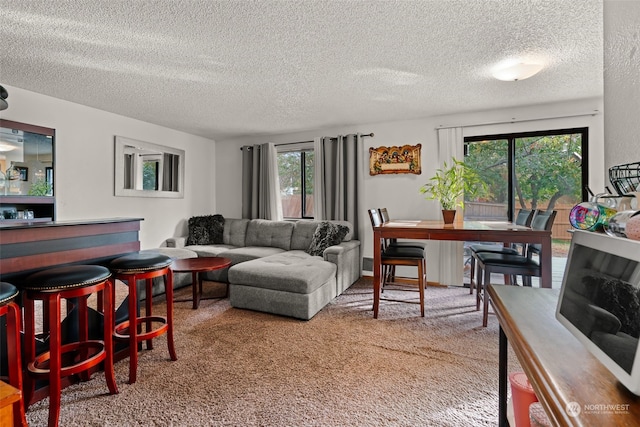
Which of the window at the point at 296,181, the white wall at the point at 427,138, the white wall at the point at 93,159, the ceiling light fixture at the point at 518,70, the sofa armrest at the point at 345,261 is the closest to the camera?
the ceiling light fixture at the point at 518,70

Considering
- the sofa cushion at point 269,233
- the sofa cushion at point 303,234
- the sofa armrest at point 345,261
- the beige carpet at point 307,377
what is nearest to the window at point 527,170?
the sofa armrest at point 345,261

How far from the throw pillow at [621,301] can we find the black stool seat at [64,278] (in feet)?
6.41

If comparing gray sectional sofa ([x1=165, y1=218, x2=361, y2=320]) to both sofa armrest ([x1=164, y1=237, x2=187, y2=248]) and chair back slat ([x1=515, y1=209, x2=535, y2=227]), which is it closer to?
sofa armrest ([x1=164, y1=237, x2=187, y2=248])

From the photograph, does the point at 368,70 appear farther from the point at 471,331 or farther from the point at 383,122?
the point at 471,331

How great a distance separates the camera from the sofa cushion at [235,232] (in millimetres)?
4715

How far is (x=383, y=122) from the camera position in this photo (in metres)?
4.28

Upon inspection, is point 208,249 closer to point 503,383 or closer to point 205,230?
point 205,230

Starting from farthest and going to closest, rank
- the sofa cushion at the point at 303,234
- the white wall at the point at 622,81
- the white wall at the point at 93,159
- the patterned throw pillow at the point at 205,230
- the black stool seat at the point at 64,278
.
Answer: the patterned throw pillow at the point at 205,230 → the sofa cushion at the point at 303,234 → the white wall at the point at 93,159 → the black stool seat at the point at 64,278 → the white wall at the point at 622,81

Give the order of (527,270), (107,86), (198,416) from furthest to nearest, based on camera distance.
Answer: (107,86) < (527,270) < (198,416)

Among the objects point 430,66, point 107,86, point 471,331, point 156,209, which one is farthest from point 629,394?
point 156,209

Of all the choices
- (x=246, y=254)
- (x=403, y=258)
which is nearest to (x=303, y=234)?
(x=246, y=254)

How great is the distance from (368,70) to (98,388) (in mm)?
2930

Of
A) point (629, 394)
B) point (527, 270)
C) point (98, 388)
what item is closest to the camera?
point (629, 394)

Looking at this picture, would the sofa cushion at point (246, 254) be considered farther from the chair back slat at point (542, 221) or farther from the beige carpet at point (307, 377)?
the chair back slat at point (542, 221)
